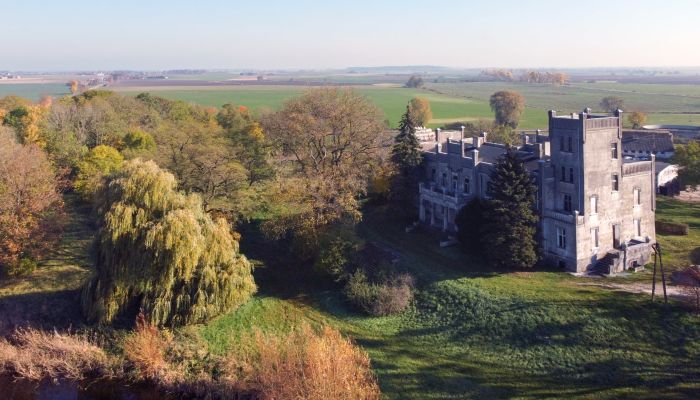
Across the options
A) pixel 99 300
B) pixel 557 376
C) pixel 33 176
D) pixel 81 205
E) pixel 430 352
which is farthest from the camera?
pixel 81 205

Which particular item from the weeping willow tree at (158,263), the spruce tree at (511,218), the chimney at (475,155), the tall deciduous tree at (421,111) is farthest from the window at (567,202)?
the tall deciduous tree at (421,111)

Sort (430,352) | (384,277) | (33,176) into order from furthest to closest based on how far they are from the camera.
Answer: (33,176)
(384,277)
(430,352)

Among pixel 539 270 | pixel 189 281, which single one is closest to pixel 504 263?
pixel 539 270

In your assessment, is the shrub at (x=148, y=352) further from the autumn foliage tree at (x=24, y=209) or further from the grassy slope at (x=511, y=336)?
the autumn foliage tree at (x=24, y=209)

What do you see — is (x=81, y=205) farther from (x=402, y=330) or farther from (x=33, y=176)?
(x=402, y=330)

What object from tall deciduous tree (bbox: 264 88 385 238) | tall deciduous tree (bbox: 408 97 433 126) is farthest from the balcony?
tall deciduous tree (bbox: 408 97 433 126)

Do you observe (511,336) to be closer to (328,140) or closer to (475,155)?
(475,155)
